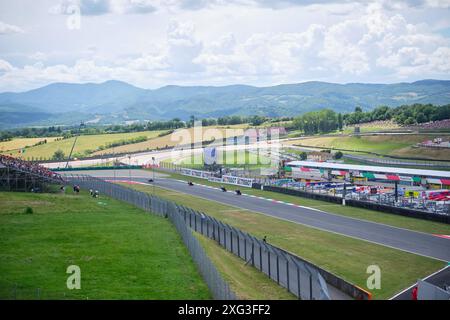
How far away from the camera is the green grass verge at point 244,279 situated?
73.9 feet

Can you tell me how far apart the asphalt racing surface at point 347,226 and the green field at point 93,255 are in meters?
11.2

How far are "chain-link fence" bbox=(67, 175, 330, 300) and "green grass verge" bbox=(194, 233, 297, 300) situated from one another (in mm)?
306

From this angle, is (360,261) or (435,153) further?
(435,153)

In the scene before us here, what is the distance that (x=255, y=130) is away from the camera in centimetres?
14800

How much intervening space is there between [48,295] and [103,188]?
37.8m

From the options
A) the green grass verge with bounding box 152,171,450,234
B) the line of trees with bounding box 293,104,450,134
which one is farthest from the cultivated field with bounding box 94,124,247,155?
the green grass verge with bounding box 152,171,450,234

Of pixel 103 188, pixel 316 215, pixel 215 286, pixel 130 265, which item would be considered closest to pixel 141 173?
pixel 103 188

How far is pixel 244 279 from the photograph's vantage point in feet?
81.9

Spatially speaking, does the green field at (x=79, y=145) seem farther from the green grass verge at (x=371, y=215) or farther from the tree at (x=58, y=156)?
the green grass verge at (x=371, y=215)

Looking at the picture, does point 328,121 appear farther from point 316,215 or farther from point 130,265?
point 130,265

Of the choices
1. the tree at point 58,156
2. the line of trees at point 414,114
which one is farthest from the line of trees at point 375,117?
the tree at point 58,156

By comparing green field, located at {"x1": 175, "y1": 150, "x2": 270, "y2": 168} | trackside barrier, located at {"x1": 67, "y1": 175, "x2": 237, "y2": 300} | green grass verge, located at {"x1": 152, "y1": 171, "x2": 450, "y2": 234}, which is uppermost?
green field, located at {"x1": 175, "y1": 150, "x2": 270, "y2": 168}

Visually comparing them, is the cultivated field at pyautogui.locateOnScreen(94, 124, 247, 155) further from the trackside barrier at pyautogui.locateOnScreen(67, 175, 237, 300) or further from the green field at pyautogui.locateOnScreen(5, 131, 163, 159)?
the trackside barrier at pyautogui.locateOnScreen(67, 175, 237, 300)

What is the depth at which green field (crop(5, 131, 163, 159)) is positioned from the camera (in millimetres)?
131375
